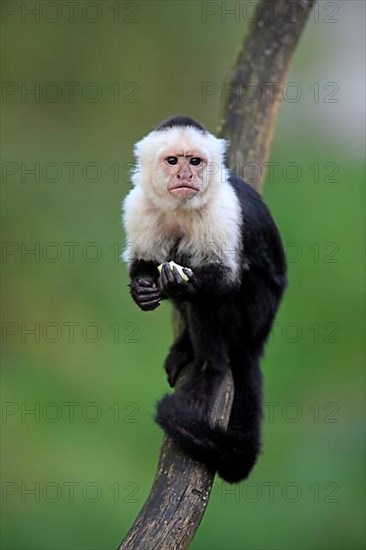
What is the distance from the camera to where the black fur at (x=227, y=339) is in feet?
10.5

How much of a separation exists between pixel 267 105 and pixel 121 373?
11.1 ft

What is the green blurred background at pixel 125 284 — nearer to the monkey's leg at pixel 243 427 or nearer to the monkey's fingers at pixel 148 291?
the monkey's leg at pixel 243 427

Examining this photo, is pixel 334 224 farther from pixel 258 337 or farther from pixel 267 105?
pixel 258 337

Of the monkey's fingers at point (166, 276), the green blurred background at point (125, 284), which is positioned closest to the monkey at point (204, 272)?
the monkey's fingers at point (166, 276)

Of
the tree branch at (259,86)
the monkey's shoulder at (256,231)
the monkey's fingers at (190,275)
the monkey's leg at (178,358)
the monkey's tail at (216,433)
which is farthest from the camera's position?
the tree branch at (259,86)

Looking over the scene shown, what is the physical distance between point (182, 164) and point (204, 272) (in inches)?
16.1

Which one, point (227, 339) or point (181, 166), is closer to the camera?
point (181, 166)

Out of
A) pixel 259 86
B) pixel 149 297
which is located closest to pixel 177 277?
pixel 149 297

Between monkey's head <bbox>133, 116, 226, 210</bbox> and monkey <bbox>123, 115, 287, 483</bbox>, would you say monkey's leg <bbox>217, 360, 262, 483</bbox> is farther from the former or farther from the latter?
monkey's head <bbox>133, 116, 226, 210</bbox>

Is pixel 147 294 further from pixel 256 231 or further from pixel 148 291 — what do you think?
pixel 256 231

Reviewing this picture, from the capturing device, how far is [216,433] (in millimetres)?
3201

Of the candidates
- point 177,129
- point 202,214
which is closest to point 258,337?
point 202,214

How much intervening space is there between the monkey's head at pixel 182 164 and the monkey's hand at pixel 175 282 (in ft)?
0.93

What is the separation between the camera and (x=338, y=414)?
6.84 metres
